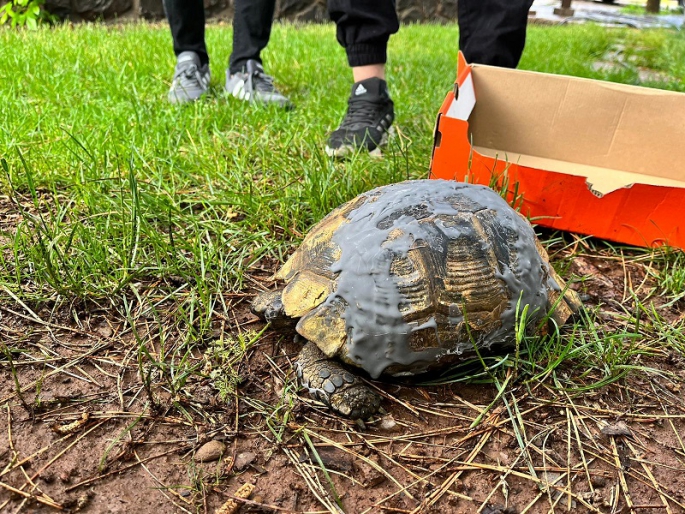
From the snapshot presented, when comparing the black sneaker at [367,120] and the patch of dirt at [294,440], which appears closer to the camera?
the patch of dirt at [294,440]

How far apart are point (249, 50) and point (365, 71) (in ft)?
2.93

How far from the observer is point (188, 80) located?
2.97 m

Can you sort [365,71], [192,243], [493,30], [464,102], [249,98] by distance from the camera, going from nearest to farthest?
1. [192,243]
2. [464,102]
3. [493,30]
4. [365,71]
5. [249,98]

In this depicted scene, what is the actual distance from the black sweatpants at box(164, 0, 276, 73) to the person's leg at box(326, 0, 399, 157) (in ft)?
2.53

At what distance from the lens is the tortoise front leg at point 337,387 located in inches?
45.9

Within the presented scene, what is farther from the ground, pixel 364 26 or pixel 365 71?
pixel 364 26

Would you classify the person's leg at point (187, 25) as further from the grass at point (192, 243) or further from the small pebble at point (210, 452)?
the small pebble at point (210, 452)

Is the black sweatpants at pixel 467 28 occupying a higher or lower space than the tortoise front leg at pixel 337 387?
higher

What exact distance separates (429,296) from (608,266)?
98 centimetres

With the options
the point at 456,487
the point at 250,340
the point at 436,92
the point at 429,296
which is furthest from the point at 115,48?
the point at 456,487

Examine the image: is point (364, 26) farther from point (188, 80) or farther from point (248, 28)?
point (188, 80)

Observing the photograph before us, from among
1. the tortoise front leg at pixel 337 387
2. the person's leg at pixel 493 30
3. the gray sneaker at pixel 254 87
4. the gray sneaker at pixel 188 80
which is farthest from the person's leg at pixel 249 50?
the tortoise front leg at pixel 337 387

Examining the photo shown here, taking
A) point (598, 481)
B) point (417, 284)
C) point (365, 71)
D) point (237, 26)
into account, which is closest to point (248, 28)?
point (237, 26)

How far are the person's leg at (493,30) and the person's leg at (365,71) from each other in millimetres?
331
